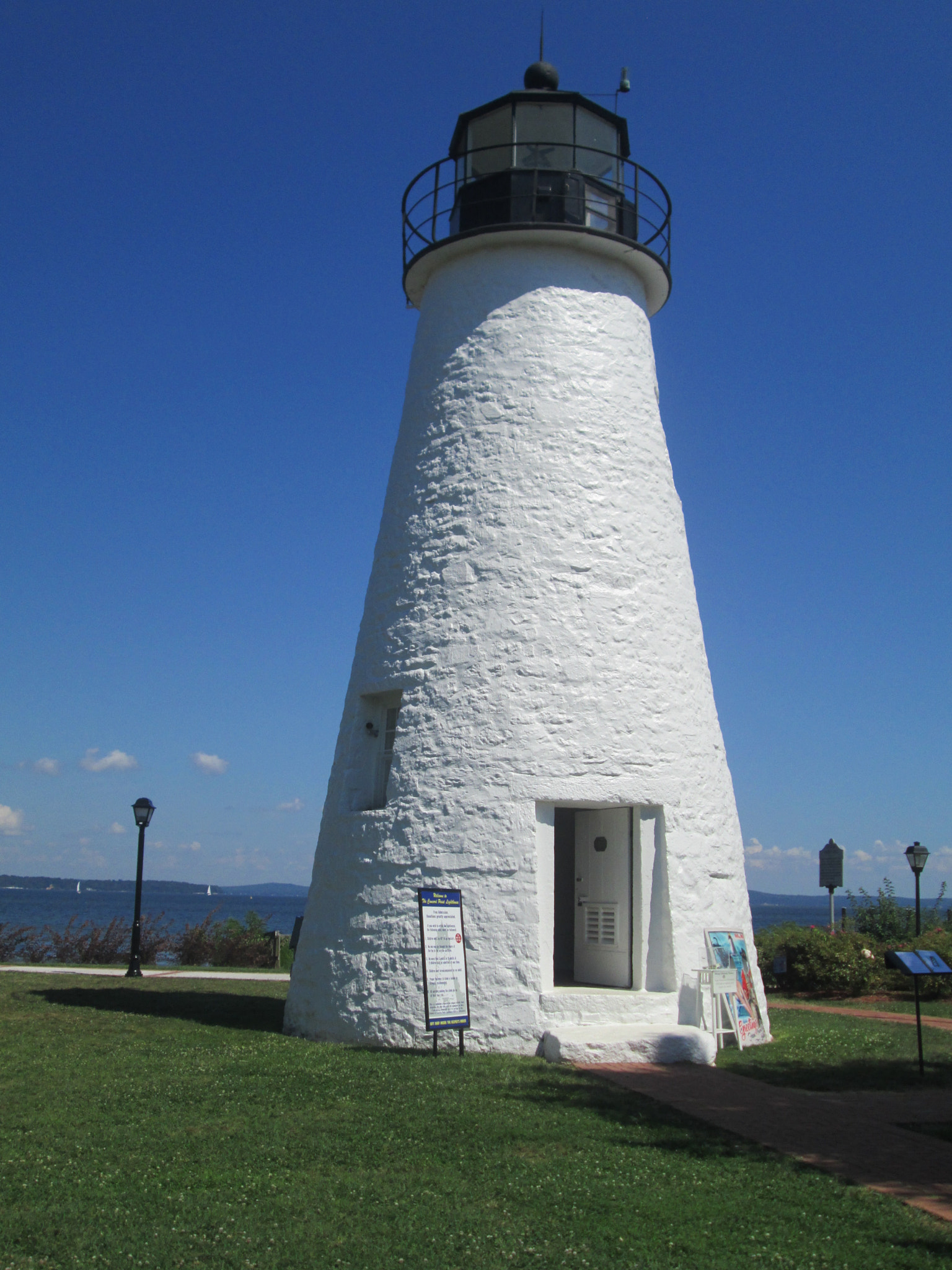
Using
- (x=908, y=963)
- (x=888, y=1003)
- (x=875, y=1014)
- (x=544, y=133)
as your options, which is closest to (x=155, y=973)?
(x=875, y=1014)

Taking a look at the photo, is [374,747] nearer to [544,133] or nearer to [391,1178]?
[391,1178]

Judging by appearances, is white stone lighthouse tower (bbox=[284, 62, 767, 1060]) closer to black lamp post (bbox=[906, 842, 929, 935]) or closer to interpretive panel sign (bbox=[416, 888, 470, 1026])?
interpretive panel sign (bbox=[416, 888, 470, 1026])

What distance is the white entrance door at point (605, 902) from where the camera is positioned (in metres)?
11.4

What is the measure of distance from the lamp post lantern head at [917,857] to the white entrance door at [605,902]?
1139 centimetres

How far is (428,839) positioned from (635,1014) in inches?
109

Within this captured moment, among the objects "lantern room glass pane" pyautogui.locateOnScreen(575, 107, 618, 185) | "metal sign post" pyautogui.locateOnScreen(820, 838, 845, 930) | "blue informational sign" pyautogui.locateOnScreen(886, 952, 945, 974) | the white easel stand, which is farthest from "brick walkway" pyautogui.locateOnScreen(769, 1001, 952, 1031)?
"lantern room glass pane" pyautogui.locateOnScreen(575, 107, 618, 185)

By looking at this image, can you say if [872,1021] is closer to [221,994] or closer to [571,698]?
[571,698]

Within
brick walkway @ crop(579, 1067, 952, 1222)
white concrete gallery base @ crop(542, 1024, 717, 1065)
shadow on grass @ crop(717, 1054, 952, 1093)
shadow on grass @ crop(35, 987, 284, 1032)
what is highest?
white concrete gallery base @ crop(542, 1024, 717, 1065)

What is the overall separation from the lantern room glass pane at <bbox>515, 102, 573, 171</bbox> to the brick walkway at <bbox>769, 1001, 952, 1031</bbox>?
40.3 feet

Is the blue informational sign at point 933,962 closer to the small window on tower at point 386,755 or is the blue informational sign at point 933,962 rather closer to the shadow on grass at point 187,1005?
the small window on tower at point 386,755

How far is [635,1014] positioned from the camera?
34.4 feet

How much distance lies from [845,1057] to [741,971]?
1.35 meters

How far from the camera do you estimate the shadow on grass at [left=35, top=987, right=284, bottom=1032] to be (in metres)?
12.6

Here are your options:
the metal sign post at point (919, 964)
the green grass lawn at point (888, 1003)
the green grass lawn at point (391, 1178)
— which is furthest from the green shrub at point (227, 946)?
the metal sign post at point (919, 964)
